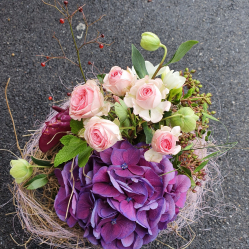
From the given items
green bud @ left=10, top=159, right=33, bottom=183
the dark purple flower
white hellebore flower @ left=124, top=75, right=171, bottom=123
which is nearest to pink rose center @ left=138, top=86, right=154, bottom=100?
white hellebore flower @ left=124, top=75, right=171, bottom=123

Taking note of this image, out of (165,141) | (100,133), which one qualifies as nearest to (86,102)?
(100,133)

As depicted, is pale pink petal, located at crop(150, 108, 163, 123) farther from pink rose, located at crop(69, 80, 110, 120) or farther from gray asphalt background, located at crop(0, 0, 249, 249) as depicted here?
gray asphalt background, located at crop(0, 0, 249, 249)

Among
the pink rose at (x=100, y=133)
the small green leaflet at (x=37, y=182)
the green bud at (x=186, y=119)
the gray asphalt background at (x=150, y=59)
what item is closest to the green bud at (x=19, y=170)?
the small green leaflet at (x=37, y=182)

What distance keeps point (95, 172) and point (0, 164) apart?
2.25 feet

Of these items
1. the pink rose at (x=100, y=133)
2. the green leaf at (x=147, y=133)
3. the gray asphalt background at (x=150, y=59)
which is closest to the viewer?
the pink rose at (x=100, y=133)

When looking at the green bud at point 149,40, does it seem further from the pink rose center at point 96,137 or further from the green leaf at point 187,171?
the green leaf at point 187,171

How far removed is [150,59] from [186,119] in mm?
738

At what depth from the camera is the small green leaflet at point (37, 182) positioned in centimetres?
66

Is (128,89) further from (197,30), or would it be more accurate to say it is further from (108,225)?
(197,30)

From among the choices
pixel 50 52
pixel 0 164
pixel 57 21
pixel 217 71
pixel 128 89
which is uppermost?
pixel 128 89

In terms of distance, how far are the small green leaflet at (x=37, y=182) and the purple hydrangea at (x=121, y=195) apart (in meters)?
0.07

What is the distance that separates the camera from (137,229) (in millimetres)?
620

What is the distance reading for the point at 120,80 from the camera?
510mm

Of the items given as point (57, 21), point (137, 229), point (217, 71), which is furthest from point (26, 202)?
point (217, 71)
